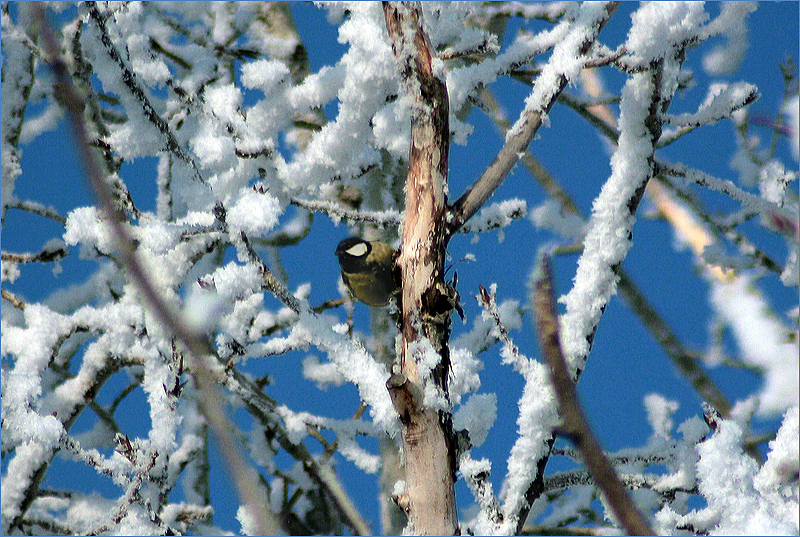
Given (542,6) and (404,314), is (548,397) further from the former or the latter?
(542,6)

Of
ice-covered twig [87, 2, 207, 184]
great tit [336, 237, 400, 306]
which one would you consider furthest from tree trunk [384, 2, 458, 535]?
ice-covered twig [87, 2, 207, 184]

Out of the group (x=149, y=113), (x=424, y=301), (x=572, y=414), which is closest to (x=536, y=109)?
(x=424, y=301)

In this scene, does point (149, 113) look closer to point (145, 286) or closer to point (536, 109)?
point (536, 109)

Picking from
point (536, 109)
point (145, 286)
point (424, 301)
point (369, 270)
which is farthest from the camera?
point (369, 270)

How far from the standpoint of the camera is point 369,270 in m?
1.30

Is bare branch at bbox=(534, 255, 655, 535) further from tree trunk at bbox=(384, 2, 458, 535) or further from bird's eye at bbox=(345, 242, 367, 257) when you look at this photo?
bird's eye at bbox=(345, 242, 367, 257)

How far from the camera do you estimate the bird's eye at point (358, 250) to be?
134 cm

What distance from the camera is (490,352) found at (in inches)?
89.4

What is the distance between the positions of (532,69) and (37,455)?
178 centimetres

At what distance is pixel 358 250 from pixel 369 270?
0.07 metres

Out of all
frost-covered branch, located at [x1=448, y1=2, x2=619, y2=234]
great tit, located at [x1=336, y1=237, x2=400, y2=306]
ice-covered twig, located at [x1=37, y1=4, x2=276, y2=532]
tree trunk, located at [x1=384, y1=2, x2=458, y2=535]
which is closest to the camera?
ice-covered twig, located at [x1=37, y1=4, x2=276, y2=532]

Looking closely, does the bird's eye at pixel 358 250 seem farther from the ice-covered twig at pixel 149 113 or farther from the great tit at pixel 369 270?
the ice-covered twig at pixel 149 113

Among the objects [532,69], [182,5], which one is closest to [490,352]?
[532,69]

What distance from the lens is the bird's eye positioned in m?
1.34
